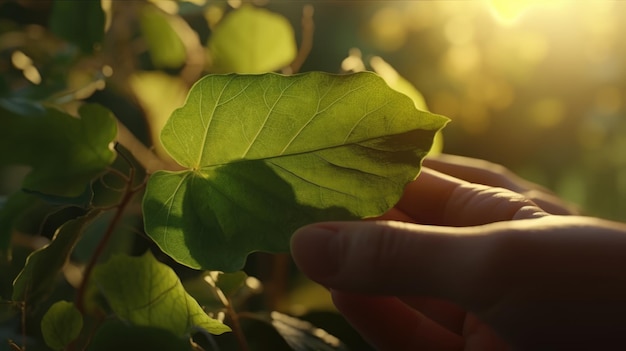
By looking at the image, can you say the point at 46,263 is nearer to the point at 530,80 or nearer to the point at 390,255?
the point at 390,255

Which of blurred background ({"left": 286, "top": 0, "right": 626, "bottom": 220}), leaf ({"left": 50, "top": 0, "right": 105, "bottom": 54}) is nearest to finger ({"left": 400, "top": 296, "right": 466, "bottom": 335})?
leaf ({"left": 50, "top": 0, "right": 105, "bottom": 54})

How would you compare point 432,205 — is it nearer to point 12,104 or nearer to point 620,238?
point 620,238

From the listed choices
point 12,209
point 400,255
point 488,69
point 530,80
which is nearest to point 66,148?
point 12,209

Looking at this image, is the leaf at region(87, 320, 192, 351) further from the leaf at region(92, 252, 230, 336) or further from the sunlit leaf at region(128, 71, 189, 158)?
the sunlit leaf at region(128, 71, 189, 158)

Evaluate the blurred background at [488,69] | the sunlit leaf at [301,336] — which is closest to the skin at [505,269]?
the sunlit leaf at [301,336]

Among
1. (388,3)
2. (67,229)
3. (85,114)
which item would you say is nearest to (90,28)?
(85,114)
